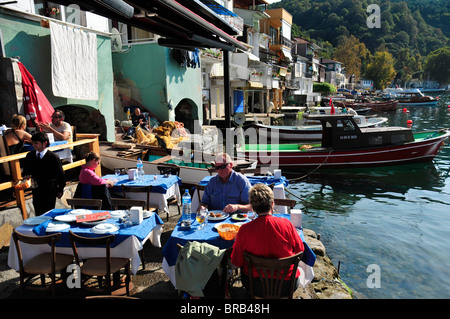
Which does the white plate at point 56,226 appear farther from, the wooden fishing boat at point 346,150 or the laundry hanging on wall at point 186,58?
the laundry hanging on wall at point 186,58

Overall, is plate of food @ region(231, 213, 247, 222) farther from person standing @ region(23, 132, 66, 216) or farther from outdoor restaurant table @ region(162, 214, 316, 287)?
person standing @ region(23, 132, 66, 216)

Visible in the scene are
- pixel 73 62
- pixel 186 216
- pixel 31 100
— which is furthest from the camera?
pixel 73 62

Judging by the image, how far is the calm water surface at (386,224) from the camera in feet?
22.4

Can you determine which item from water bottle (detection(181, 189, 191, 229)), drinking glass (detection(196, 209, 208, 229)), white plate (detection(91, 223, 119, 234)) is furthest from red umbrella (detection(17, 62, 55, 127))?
drinking glass (detection(196, 209, 208, 229))

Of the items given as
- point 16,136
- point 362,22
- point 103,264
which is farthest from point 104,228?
point 362,22

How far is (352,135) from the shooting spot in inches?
638

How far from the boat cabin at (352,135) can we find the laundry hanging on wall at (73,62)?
1046cm

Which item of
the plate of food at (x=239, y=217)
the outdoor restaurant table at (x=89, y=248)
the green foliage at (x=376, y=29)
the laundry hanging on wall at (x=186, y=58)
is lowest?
the outdoor restaurant table at (x=89, y=248)

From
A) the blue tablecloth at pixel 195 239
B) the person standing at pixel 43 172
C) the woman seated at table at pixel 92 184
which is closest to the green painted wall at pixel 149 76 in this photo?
the woman seated at table at pixel 92 184

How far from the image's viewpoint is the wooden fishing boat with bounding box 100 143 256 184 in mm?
9711

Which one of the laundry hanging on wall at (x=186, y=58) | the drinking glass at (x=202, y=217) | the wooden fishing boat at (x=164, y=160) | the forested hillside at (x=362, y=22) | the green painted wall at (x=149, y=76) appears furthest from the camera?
the forested hillside at (x=362, y=22)

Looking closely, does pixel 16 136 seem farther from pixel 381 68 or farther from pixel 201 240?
pixel 381 68

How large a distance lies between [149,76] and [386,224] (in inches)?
559
